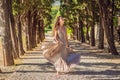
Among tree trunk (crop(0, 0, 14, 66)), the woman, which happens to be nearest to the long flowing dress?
the woman

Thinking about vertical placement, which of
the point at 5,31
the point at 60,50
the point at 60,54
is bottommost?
the point at 60,54

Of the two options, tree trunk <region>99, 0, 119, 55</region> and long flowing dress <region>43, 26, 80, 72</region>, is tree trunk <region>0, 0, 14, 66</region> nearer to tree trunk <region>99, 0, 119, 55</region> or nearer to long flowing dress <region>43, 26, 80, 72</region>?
long flowing dress <region>43, 26, 80, 72</region>

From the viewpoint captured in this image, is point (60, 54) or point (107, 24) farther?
point (107, 24)

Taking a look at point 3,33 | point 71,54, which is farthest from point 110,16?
point 71,54

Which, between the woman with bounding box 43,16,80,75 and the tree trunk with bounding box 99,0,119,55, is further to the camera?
the tree trunk with bounding box 99,0,119,55

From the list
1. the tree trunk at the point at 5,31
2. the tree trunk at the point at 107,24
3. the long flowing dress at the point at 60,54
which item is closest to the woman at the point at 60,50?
the long flowing dress at the point at 60,54

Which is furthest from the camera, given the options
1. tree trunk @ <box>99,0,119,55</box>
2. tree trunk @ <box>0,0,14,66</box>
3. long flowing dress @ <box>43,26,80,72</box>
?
tree trunk @ <box>99,0,119,55</box>

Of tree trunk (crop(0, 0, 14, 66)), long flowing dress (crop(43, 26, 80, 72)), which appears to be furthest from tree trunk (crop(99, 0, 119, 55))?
long flowing dress (crop(43, 26, 80, 72))

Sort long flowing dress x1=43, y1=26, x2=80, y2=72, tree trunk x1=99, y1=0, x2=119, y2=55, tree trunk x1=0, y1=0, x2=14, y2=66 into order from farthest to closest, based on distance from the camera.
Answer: tree trunk x1=99, y1=0, x2=119, y2=55 → tree trunk x1=0, y1=0, x2=14, y2=66 → long flowing dress x1=43, y1=26, x2=80, y2=72

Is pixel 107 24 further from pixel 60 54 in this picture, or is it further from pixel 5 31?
pixel 60 54

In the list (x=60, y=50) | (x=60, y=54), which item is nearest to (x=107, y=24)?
(x=60, y=50)

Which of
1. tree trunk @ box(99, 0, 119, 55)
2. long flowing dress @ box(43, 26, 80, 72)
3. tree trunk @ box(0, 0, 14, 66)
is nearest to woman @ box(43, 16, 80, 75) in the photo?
long flowing dress @ box(43, 26, 80, 72)

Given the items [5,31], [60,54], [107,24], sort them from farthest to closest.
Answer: [107,24] → [5,31] → [60,54]

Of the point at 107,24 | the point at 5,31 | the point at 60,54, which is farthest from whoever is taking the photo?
the point at 107,24
